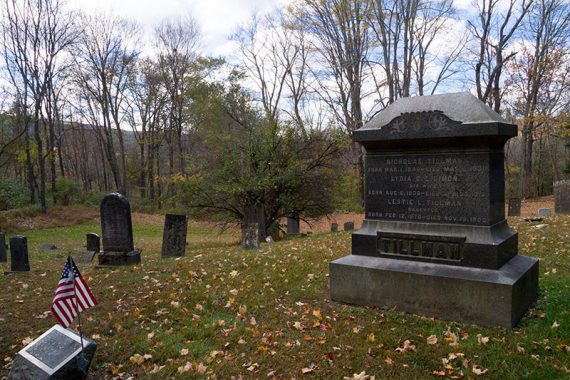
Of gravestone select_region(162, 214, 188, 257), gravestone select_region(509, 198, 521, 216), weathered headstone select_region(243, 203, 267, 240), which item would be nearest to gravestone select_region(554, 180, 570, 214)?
gravestone select_region(509, 198, 521, 216)

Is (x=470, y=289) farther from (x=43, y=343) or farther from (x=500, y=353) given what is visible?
(x=43, y=343)

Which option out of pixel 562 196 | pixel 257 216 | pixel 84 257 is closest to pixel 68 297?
pixel 84 257

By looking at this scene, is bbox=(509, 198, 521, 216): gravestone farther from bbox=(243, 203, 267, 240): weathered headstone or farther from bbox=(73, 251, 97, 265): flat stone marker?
bbox=(73, 251, 97, 265): flat stone marker

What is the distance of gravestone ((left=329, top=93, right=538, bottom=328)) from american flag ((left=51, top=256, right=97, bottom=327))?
3043mm

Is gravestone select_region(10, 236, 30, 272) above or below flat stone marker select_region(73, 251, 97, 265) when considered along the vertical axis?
above

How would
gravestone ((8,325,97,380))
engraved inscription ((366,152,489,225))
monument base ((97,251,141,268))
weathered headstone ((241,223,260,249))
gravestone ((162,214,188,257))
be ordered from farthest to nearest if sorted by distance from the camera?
weathered headstone ((241,223,260,249)), gravestone ((162,214,188,257)), monument base ((97,251,141,268)), engraved inscription ((366,152,489,225)), gravestone ((8,325,97,380))

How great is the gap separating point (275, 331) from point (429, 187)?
2618 mm

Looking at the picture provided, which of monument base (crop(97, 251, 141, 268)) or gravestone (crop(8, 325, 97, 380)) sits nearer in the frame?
gravestone (crop(8, 325, 97, 380))

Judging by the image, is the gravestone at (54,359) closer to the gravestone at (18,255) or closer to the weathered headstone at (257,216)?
the gravestone at (18,255)

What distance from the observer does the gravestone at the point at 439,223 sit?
14.7 ft

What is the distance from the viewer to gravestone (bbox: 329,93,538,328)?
448 cm

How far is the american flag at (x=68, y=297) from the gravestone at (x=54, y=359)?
6.6 inches

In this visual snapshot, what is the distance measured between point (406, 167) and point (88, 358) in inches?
166

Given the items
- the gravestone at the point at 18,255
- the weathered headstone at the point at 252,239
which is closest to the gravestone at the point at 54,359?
the gravestone at the point at 18,255
